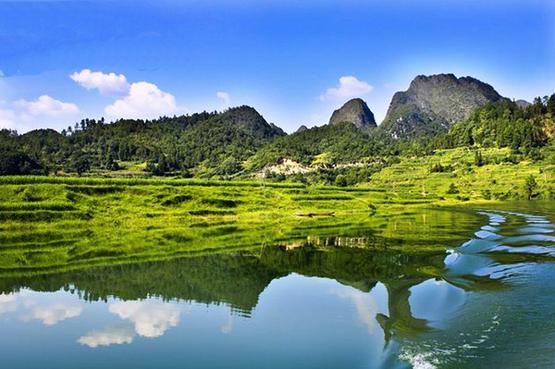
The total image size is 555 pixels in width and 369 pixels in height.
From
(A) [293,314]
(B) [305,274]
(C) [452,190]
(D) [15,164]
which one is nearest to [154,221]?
(B) [305,274]

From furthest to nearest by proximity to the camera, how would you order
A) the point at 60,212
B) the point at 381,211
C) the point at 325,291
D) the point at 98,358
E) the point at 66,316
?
the point at 381,211 < the point at 60,212 < the point at 325,291 < the point at 66,316 < the point at 98,358

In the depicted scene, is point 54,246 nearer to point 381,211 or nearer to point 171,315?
point 171,315

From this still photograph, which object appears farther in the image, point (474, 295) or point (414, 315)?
point (474, 295)

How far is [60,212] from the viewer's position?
236 feet

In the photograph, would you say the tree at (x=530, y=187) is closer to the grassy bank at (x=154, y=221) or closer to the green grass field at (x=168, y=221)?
the green grass field at (x=168, y=221)

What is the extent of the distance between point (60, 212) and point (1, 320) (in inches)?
1943

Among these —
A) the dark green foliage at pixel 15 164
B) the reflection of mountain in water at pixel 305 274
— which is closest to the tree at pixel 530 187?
the reflection of mountain in water at pixel 305 274

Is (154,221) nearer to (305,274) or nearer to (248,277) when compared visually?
(248,277)

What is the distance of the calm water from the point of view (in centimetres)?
1923

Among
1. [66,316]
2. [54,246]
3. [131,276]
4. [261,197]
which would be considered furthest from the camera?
[261,197]

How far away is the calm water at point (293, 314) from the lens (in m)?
19.2

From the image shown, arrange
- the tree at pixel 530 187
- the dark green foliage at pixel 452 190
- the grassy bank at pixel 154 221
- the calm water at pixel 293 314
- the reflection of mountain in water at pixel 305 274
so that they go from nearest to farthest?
the calm water at pixel 293 314, the reflection of mountain in water at pixel 305 274, the grassy bank at pixel 154 221, the tree at pixel 530 187, the dark green foliage at pixel 452 190

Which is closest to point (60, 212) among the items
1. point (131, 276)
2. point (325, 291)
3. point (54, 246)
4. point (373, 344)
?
point (54, 246)

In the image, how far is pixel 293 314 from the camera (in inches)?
1042
